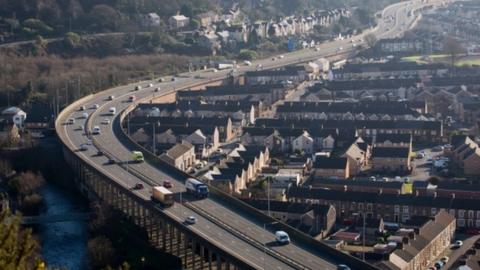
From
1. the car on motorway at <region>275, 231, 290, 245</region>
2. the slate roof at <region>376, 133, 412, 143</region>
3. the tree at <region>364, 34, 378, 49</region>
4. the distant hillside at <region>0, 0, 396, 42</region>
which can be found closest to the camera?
the car on motorway at <region>275, 231, 290, 245</region>

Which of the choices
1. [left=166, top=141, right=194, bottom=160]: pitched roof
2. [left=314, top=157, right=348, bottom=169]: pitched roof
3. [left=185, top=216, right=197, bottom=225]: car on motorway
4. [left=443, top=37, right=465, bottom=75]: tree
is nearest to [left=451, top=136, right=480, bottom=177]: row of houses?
[left=314, top=157, right=348, bottom=169]: pitched roof

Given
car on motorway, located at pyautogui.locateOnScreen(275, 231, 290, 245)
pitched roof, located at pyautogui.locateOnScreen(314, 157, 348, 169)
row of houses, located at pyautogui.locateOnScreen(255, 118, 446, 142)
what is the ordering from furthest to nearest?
row of houses, located at pyautogui.locateOnScreen(255, 118, 446, 142) → pitched roof, located at pyautogui.locateOnScreen(314, 157, 348, 169) → car on motorway, located at pyautogui.locateOnScreen(275, 231, 290, 245)

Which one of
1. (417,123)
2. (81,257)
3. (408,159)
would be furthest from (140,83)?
(81,257)

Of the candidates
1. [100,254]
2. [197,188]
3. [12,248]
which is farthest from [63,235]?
[12,248]

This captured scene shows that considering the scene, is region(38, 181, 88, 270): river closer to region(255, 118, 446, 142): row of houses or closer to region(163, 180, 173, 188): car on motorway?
region(163, 180, 173, 188): car on motorway

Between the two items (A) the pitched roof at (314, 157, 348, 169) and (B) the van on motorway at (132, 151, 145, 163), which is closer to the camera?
(B) the van on motorway at (132, 151, 145, 163)

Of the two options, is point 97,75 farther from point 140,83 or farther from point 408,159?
point 408,159
